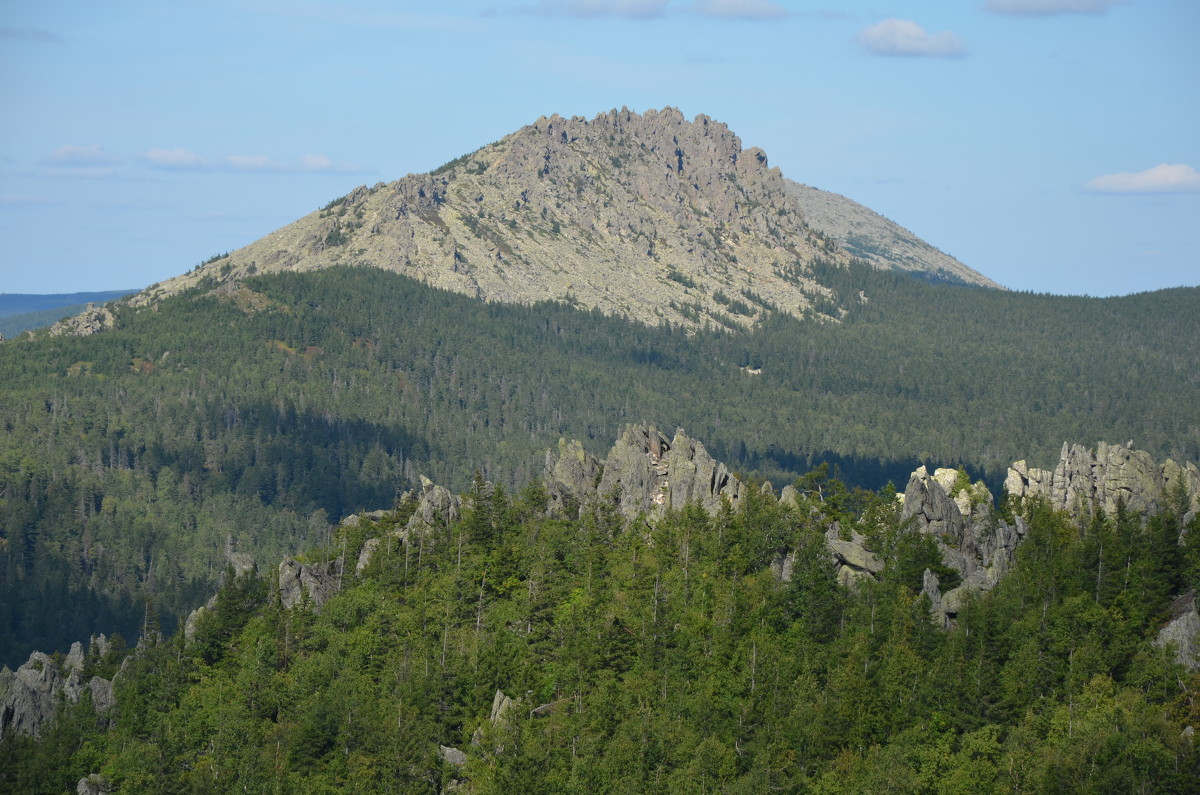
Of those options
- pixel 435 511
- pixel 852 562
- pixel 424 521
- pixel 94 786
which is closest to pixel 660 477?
pixel 435 511

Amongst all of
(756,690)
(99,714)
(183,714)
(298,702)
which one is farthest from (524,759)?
(99,714)

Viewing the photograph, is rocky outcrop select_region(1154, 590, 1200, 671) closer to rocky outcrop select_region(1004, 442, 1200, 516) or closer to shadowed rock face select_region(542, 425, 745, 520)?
rocky outcrop select_region(1004, 442, 1200, 516)

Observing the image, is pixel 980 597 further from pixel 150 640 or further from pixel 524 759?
pixel 150 640

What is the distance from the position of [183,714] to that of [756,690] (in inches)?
2127

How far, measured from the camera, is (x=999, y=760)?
110812mm

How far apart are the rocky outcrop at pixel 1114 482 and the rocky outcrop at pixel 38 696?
10002 centimetres

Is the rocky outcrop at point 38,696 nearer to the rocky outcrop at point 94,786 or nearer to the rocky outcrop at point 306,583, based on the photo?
the rocky outcrop at point 94,786

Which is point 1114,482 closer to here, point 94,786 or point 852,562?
point 852,562

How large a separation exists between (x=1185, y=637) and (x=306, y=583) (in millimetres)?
90020

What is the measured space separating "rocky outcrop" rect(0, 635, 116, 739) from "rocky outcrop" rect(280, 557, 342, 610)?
828 inches

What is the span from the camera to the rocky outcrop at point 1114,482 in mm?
159000

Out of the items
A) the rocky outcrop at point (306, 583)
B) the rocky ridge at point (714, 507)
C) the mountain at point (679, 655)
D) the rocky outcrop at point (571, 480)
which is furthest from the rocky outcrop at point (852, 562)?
the rocky outcrop at point (306, 583)

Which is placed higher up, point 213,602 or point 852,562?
point 852,562

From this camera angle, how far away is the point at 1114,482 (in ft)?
535
